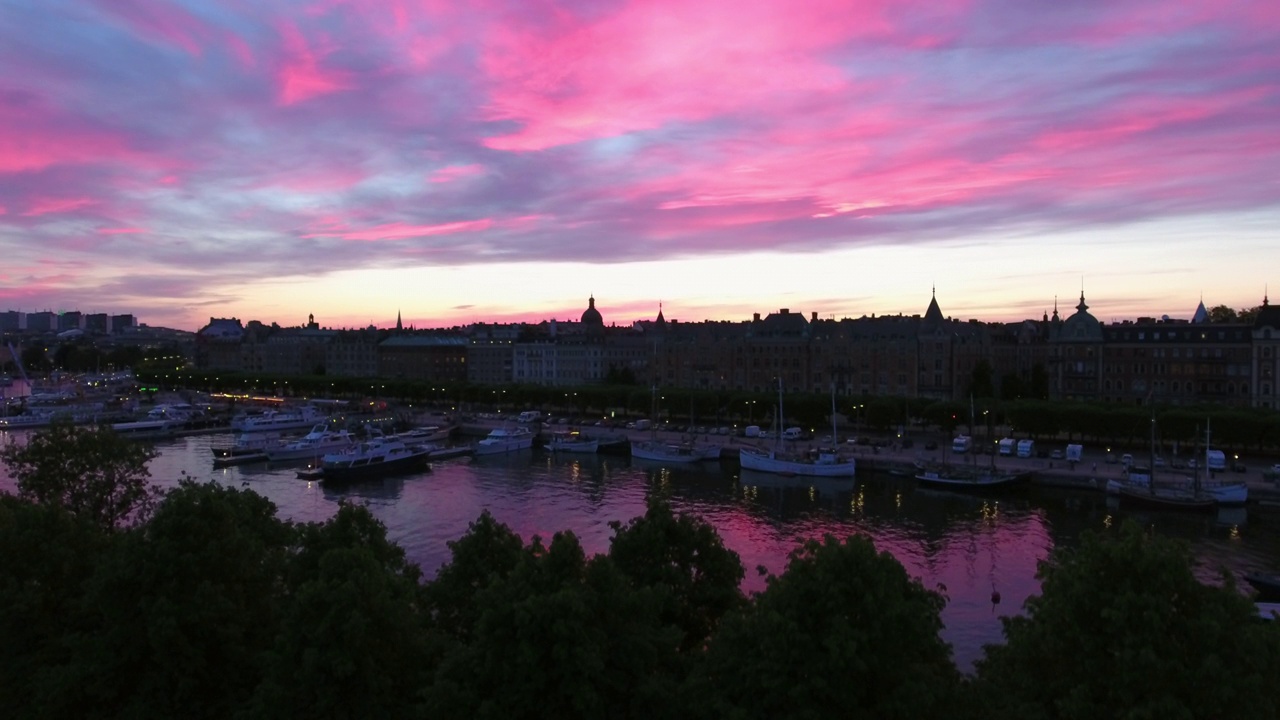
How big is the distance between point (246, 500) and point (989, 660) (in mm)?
13002

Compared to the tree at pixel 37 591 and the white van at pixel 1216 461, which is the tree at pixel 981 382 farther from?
the tree at pixel 37 591

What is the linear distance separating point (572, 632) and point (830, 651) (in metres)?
2.81

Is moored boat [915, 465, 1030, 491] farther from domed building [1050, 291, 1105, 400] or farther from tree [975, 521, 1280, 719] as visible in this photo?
A: tree [975, 521, 1280, 719]

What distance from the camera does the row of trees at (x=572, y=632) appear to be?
9883mm

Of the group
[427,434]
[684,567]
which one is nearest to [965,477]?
[684,567]

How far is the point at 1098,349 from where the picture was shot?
69062 mm

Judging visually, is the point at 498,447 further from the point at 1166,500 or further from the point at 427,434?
the point at 1166,500

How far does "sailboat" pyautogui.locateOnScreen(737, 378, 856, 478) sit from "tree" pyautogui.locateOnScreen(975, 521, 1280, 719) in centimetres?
3646

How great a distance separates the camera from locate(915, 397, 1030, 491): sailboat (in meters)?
42.0

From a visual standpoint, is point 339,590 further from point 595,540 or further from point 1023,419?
point 1023,419

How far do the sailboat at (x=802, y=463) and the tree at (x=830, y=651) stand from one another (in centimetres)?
3659

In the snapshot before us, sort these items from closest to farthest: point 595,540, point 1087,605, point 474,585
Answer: point 1087,605 → point 474,585 → point 595,540

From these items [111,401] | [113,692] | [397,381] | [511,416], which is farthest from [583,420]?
[113,692]

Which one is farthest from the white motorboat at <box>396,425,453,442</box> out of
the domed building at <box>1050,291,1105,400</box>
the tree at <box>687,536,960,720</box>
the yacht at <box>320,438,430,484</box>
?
the tree at <box>687,536,960,720</box>
